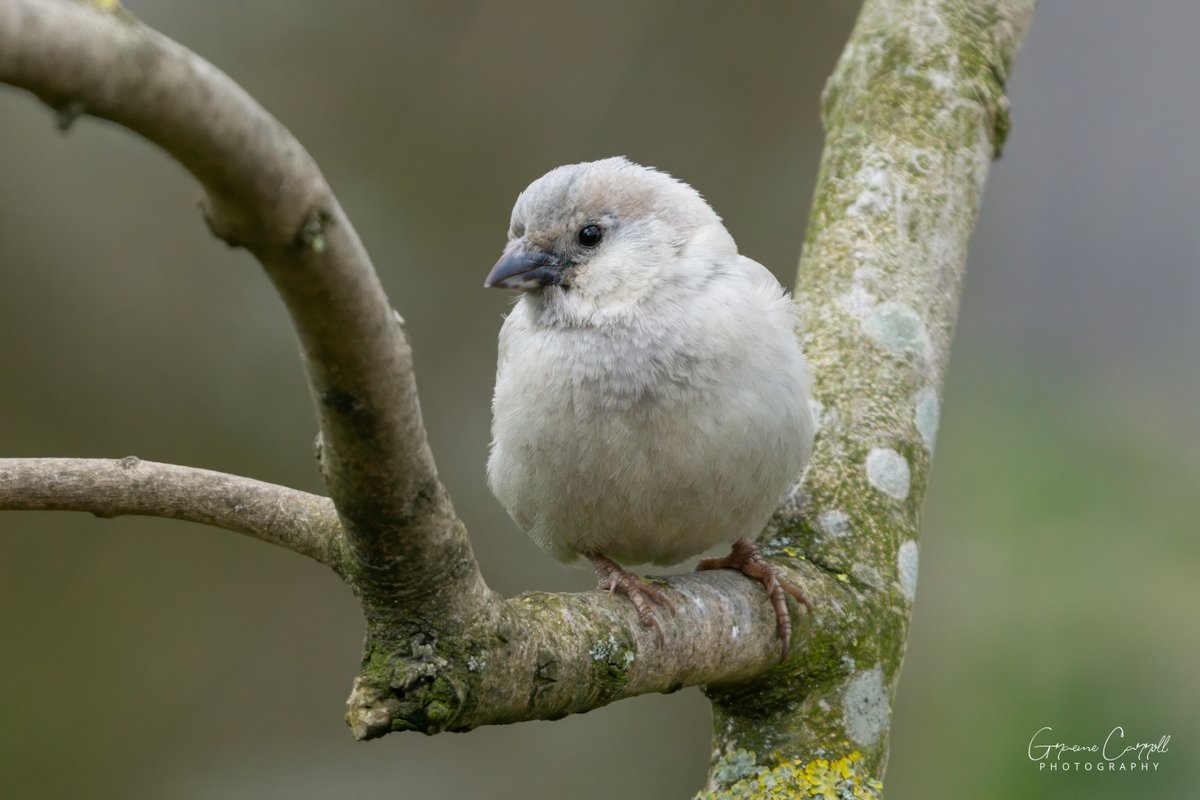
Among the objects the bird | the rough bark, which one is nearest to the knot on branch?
the rough bark

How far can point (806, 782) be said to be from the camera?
2.89m

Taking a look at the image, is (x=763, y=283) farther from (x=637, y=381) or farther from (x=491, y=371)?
(x=491, y=371)

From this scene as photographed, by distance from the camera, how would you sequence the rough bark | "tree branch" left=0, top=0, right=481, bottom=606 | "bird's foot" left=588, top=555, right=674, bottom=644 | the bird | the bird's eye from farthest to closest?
the bird's eye → the bird → "bird's foot" left=588, top=555, right=674, bottom=644 → the rough bark → "tree branch" left=0, top=0, right=481, bottom=606

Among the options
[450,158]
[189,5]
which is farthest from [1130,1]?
[189,5]

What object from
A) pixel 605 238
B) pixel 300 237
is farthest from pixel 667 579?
pixel 300 237

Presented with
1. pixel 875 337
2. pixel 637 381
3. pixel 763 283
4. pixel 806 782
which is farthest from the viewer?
pixel 875 337

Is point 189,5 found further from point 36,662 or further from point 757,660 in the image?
point 757,660

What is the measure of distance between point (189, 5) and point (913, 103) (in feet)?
13.3

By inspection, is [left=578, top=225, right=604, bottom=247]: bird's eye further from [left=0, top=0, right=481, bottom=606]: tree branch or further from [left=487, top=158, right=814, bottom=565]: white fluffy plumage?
[left=0, top=0, right=481, bottom=606]: tree branch

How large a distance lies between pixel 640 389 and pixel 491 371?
12.2 feet

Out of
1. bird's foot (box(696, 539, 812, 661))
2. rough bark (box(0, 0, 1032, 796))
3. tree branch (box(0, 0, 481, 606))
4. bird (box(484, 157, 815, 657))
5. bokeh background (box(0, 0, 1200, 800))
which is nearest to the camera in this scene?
tree branch (box(0, 0, 481, 606))

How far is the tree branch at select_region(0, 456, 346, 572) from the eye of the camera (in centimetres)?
257

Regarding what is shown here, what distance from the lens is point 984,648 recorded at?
17.4ft

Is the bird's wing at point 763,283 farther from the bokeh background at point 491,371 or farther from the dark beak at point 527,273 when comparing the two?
the bokeh background at point 491,371
